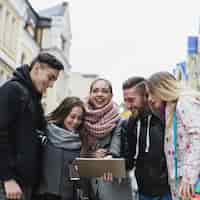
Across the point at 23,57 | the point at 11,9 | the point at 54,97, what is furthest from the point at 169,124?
the point at 54,97

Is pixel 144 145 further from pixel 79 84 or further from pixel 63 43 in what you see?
pixel 79 84

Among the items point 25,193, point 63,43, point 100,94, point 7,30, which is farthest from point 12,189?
point 63,43

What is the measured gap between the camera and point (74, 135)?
159 inches

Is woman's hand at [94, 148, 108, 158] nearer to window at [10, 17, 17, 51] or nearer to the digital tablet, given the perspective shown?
the digital tablet

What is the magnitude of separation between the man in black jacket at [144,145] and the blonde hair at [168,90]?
19.0 inches

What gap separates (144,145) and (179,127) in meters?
0.72

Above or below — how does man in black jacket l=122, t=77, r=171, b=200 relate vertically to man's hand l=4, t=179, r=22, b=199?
above

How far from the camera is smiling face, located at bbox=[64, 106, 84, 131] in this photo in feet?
13.9

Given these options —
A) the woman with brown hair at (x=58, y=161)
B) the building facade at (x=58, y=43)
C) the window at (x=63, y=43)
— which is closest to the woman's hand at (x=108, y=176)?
the woman with brown hair at (x=58, y=161)

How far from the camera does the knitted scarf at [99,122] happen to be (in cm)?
419

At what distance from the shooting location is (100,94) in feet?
14.5

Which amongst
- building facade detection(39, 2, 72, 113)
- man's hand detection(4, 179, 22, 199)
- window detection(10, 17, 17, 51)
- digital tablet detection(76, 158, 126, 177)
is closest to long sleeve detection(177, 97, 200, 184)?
digital tablet detection(76, 158, 126, 177)

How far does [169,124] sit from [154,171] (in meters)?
0.64

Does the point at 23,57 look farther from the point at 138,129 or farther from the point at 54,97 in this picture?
the point at 138,129
